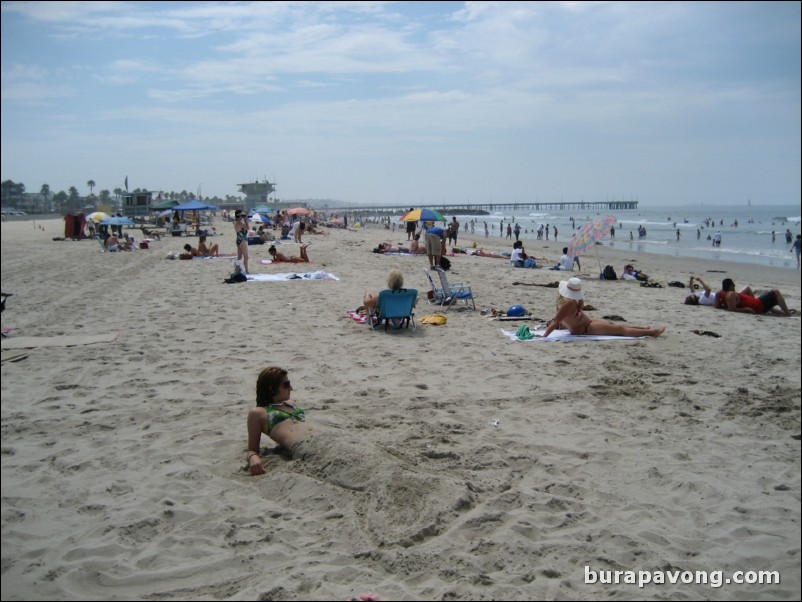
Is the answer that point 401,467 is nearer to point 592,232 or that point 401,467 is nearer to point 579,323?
point 579,323

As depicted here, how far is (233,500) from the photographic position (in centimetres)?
334

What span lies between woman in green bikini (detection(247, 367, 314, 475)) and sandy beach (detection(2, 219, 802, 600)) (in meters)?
0.14

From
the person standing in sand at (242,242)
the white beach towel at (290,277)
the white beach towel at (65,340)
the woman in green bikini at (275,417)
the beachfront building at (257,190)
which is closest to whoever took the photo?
the woman in green bikini at (275,417)

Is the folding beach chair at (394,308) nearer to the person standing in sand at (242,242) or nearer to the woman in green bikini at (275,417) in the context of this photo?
the woman in green bikini at (275,417)

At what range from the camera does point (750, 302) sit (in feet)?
28.3

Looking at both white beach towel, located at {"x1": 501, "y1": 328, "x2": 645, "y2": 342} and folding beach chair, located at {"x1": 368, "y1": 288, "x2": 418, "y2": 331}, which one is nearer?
white beach towel, located at {"x1": 501, "y1": 328, "x2": 645, "y2": 342}

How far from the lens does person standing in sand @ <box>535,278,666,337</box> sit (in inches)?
284

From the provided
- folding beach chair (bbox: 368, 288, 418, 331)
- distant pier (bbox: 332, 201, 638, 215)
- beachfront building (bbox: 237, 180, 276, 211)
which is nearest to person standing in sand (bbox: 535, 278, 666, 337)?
folding beach chair (bbox: 368, 288, 418, 331)

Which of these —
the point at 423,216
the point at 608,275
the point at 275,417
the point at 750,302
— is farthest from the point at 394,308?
the point at 608,275

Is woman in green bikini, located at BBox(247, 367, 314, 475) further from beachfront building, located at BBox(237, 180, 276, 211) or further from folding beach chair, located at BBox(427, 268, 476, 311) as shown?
beachfront building, located at BBox(237, 180, 276, 211)

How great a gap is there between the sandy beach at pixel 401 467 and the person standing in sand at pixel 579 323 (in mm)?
241

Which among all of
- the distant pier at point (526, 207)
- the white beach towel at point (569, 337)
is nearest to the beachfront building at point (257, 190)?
the distant pier at point (526, 207)

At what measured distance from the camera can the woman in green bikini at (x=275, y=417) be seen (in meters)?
3.92

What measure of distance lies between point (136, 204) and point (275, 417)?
49815 millimetres
